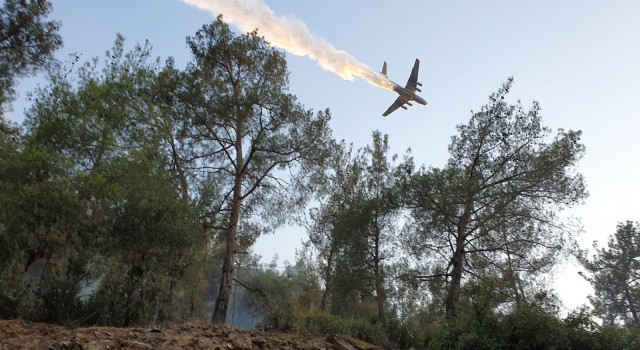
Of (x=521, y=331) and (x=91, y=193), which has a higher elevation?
(x=91, y=193)

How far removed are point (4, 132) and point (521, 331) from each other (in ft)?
70.2

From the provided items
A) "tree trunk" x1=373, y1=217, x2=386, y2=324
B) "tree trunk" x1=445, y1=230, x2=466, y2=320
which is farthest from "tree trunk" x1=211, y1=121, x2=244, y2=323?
"tree trunk" x1=445, y1=230, x2=466, y2=320

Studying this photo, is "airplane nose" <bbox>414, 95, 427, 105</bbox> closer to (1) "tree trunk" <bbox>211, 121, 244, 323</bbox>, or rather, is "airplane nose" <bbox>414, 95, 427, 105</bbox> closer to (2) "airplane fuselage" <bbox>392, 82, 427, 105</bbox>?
(2) "airplane fuselage" <bbox>392, 82, 427, 105</bbox>

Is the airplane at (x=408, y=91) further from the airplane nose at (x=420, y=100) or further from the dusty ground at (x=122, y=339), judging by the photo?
the dusty ground at (x=122, y=339)

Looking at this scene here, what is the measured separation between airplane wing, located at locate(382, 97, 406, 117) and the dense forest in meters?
5.70

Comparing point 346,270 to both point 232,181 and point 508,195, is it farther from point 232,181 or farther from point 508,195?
point 508,195

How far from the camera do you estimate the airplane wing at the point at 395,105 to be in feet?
86.6

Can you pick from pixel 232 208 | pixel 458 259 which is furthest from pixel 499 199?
pixel 232 208

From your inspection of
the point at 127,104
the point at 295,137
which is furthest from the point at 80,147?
the point at 295,137

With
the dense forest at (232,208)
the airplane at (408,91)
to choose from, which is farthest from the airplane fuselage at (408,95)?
the dense forest at (232,208)

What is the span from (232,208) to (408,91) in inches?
506

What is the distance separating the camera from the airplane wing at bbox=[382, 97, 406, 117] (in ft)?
86.6

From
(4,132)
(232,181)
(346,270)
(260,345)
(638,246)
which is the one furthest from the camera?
(638,246)

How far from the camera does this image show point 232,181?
69.9 feet
